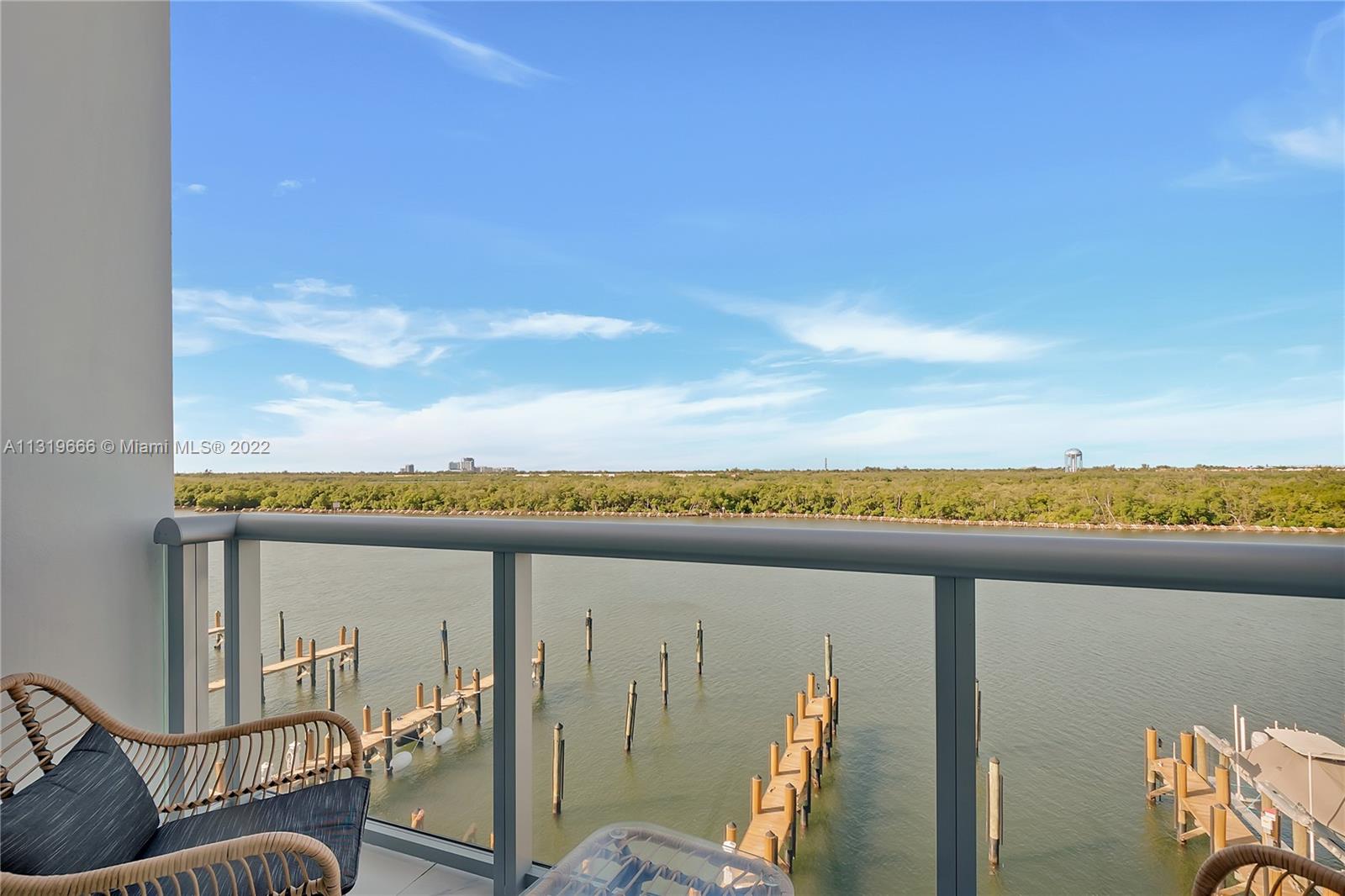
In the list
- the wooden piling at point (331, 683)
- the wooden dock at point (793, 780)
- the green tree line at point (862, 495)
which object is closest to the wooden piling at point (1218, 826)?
the wooden dock at point (793, 780)

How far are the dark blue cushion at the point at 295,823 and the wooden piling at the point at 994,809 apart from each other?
1.23 m

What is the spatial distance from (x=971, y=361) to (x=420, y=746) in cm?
2108

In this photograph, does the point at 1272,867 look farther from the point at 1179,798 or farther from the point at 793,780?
the point at 793,780

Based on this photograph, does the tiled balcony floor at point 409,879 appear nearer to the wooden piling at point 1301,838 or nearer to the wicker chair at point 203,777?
the wicker chair at point 203,777

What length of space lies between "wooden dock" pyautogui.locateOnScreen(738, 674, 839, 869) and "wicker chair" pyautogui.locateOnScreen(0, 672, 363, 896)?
37.0 inches

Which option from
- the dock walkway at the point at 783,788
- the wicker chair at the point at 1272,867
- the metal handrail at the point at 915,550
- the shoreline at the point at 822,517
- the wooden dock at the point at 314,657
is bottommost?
the dock walkway at the point at 783,788

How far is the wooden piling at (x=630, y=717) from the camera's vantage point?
2018 millimetres

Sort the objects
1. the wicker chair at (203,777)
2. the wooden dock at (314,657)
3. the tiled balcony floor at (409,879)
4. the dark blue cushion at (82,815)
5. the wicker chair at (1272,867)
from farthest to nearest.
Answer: the wooden dock at (314,657)
the tiled balcony floor at (409,879)
the dark blue cushion at (82,815)
the wicker chair at (203,777)
the wicker chair at (1272,867)

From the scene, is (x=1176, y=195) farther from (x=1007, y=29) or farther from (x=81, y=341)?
(x=81, y=341)

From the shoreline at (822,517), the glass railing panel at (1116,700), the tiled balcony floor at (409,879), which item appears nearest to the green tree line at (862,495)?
the shoreline at (822,517)

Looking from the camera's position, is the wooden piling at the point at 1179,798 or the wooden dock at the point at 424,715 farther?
the wooden dock at the point at 424,715

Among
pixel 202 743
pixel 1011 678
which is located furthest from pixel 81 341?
pixel 1011 678

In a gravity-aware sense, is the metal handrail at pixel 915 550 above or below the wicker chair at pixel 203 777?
above

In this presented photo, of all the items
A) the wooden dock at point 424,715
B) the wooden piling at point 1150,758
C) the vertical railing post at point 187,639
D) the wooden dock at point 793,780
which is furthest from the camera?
the vertical railing post at point 187,639
